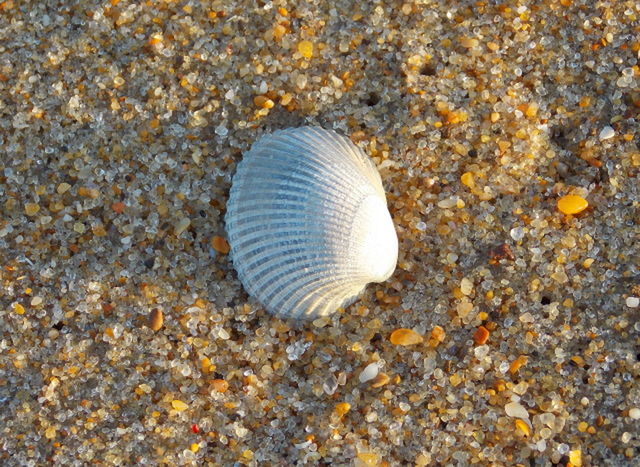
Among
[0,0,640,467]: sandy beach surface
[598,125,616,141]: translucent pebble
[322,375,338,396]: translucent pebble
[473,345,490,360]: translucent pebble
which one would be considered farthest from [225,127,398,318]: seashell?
[598,125,616,141]: translucent pebble

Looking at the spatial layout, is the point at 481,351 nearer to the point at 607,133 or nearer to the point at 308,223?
the point at 308,223

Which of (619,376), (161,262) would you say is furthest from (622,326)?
(161,262)

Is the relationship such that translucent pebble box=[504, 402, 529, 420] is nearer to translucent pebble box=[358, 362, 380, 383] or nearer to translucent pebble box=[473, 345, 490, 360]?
translucent pebble box=[473, 345, 490, 360]

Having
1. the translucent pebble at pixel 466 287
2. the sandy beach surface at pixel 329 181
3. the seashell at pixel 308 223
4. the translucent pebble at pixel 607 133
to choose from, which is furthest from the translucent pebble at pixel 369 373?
the translucent pebble at pixel 607 133

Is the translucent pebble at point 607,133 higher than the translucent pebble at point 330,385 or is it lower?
higher

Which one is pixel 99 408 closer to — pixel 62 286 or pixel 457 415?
pixel 62 286

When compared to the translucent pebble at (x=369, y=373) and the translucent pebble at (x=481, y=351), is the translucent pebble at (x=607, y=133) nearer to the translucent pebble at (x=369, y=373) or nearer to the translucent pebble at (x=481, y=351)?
the translucent pebble at (x=481, y=351)

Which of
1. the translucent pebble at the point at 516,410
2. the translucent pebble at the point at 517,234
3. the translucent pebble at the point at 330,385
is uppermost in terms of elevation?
the translucent pebble at the point at 517,234
